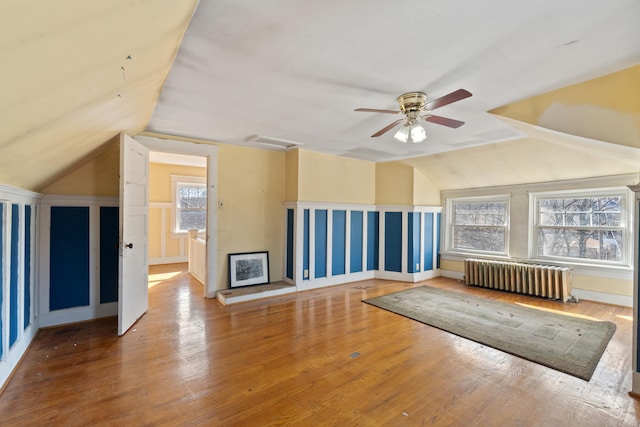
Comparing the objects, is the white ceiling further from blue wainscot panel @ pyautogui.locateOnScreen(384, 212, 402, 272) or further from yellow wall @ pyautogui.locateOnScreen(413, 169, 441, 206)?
blue wainscot panel @ pyautogui.locateOnScreen(384, 212, 402, 272)

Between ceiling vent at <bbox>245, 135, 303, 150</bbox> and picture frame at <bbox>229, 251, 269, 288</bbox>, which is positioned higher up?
ceiling vent at <bbox>245, 135, 303, 150</bbox>

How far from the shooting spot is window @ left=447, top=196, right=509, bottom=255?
17.4 feet

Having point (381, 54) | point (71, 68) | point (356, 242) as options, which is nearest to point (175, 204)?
point (356, 242)

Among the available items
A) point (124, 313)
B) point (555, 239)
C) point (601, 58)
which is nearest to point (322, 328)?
point (124, 313)

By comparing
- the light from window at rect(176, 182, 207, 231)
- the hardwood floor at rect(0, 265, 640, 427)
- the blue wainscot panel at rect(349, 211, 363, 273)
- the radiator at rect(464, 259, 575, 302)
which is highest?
the light from window at rect(176, 182, 207, 231)

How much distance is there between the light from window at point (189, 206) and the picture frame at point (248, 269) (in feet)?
10.7

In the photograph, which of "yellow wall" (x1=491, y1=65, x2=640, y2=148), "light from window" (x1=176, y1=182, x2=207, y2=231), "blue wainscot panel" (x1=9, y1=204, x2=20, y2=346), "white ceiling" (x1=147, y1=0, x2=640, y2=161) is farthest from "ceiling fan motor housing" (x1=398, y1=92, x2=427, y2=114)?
"light from window" (x1=176, y1=182, x2=207, y2=231)

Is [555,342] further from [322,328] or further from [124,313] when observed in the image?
[124,313]

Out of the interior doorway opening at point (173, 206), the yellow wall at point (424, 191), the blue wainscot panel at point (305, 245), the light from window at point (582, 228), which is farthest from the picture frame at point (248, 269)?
the light from window at point (582, 228)

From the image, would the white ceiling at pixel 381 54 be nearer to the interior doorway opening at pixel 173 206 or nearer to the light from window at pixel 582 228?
the light from window at pixel 582 228

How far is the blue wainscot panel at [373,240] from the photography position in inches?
225

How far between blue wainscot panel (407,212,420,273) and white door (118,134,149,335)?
4335mm

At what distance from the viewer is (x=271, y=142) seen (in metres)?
4.34

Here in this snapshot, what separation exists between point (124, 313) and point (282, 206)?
277 cm
